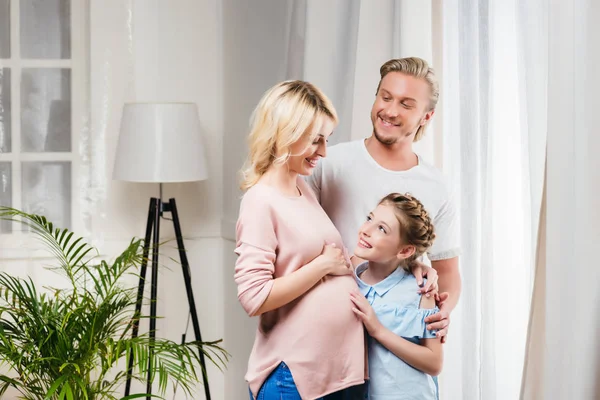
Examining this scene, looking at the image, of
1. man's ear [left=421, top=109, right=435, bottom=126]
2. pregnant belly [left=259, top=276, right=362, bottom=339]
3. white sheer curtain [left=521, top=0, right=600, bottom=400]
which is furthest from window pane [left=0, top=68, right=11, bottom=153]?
white sheer curtain [left=521, top=0, right=600, bottom=400]

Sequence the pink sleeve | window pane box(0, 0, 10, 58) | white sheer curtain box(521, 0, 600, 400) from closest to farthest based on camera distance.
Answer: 1. white sheer curtain box(521, 0, 600, 400)
2. the pink sleeve
3. window pane box(0, 0, 10, 58)

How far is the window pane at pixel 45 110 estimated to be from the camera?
3590mm

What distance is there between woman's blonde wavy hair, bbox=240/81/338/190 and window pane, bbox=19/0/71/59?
2208mm

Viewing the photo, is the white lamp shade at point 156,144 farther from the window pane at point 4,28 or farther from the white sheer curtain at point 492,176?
the white sheer curtain at point 492,176

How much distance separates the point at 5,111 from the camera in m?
3.57

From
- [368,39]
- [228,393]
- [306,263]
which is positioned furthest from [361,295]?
[228,393]

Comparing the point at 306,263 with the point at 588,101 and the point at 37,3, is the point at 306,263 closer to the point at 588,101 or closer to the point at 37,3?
the point at 588,101

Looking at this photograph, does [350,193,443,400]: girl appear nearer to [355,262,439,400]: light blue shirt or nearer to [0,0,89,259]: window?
[355,262,439,400]: light blue shirt

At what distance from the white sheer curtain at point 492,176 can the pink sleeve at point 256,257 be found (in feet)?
1.81

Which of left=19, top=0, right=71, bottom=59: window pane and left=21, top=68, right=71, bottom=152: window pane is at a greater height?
left=19, top=0, right=71, bottom=59: window pane

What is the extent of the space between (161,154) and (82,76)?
2.47ft

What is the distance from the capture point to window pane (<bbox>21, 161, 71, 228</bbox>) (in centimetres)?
360

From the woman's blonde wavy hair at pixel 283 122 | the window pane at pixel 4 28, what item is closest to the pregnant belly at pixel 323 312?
the woman's blonde wavy hair at pixel 283 122

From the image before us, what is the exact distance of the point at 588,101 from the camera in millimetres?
1457
